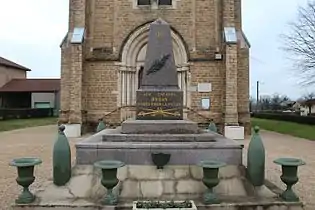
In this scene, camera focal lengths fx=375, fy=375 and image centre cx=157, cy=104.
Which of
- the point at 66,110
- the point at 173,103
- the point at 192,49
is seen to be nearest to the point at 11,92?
the point at 66,110

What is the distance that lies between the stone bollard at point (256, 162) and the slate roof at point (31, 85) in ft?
146

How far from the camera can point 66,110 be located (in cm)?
1862

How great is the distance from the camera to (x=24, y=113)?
41.8m

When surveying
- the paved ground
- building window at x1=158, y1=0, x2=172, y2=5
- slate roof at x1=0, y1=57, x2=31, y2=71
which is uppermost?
slate roof at x1=0, y1=57, x2=31, y2=71

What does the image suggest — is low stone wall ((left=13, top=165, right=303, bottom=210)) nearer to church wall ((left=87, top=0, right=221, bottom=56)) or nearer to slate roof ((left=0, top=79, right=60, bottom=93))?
church wall ((left=87, top=0, right=221, bottom=56))

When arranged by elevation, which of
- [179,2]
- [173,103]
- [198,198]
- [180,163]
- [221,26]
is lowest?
[198,198]

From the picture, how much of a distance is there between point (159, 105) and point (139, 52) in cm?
1130

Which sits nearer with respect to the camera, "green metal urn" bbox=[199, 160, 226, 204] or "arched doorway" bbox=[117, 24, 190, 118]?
"green metal urn" bbox=[199, 160, 226, 204]

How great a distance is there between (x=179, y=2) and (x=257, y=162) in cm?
1427

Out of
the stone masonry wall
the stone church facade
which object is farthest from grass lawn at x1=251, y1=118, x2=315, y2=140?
the stone masonry wall

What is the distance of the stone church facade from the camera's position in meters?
18.7

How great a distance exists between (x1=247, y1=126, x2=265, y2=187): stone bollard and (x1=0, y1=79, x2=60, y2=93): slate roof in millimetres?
44428

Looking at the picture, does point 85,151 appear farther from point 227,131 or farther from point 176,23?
point 176,23

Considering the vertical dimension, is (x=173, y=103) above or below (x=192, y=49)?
below
